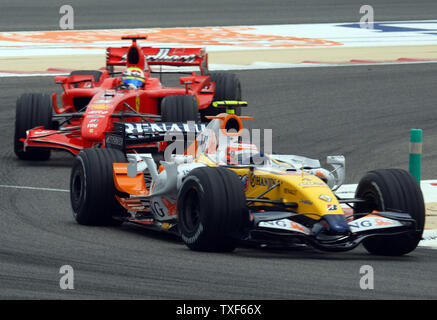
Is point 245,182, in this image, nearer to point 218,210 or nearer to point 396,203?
point 218,210

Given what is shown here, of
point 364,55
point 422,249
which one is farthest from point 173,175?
point 364,55

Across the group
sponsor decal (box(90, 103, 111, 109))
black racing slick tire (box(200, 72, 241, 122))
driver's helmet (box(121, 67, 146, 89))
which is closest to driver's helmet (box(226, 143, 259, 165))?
sponsor decal (box(90, 103, 111, 109))

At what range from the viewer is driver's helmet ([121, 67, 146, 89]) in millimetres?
17750

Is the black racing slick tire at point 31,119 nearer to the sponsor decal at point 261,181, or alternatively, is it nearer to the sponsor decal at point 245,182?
the sponsor decal at point 245,182

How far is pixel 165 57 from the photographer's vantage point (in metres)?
19.5

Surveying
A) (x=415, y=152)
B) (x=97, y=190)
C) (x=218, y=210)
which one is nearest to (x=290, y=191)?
(x=218, y=210)

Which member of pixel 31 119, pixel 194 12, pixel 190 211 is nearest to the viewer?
pixel 190 211

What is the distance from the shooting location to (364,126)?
20000mm

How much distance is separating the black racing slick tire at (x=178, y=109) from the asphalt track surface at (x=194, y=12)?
64.5 feet

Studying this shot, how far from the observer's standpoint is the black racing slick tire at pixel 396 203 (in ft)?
33.3

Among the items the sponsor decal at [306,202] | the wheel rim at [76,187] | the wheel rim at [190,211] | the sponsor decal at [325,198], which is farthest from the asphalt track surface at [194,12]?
the sponsor decal at [325,198]

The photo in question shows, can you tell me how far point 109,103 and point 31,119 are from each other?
1.30 meters

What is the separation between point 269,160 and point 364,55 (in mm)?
18994
